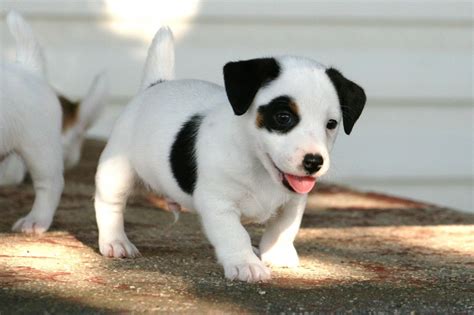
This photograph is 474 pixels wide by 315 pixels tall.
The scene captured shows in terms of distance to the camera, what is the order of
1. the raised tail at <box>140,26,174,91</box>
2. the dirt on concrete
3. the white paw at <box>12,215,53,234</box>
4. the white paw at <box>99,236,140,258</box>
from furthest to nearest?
the white paw at <box>12,215,53,234</box> → the raised tail at <box>140,26,174,91</box> → the white paw at <box>99,236,140,258</box> → the dirt on concrete

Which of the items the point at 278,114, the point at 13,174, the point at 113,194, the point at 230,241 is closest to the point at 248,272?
the point at 230,241

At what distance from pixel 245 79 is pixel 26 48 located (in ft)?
5.81

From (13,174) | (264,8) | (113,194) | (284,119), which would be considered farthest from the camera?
(264,8)

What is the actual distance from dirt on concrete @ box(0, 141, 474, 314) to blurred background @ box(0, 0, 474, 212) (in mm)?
2063

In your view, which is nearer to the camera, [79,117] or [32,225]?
[32,225]

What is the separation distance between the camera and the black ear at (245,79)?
399cm

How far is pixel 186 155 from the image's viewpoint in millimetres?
4273

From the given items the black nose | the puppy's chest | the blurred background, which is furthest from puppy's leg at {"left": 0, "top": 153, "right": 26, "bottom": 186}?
the black nose

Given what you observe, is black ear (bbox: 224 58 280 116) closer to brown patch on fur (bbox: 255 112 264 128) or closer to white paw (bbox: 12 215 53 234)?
brown patch on fur (bbox: 255 112 264 128)

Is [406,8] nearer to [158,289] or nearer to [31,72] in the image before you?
[31,72]

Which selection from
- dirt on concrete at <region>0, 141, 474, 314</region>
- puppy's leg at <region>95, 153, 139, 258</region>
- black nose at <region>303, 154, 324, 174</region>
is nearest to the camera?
dirt on concrete at <region>0, 141, 474, 314</region>

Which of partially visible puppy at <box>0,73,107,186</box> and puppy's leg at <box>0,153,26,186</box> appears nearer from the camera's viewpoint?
puppy's leg at <box>0,153,26,186</box>

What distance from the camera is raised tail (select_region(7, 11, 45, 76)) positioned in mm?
5438

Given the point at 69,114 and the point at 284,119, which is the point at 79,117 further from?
the point at 284,119
